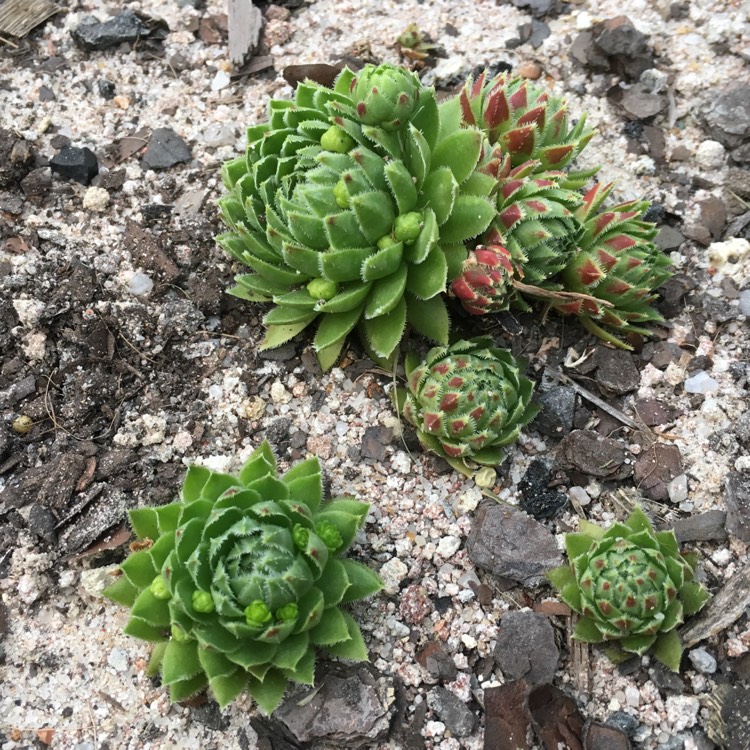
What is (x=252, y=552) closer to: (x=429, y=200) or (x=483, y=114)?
(x=429, y=200)

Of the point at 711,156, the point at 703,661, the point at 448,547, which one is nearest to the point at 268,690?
the point at 448,547

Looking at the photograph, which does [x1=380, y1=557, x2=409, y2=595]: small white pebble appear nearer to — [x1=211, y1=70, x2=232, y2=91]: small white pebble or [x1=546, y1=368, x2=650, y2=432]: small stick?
[x1=546, y1=368, x2=650, y2=432]: small stick

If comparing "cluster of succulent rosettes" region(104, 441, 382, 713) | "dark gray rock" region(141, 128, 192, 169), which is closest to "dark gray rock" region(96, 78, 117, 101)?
"dark gray rock" region(141, 128, 192, 169)

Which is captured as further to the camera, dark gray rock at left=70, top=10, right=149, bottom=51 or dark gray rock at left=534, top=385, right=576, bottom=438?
dark gray rock at left=70, top=10, right=149, bottom=51

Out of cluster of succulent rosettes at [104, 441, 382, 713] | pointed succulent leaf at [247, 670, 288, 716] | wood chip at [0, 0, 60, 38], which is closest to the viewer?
cluster of succulent rosettes at [104, 441, 382, 713]

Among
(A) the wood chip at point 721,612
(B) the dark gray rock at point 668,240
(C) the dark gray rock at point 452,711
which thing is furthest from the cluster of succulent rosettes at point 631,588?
(B) the dark gray rock at point 668,240

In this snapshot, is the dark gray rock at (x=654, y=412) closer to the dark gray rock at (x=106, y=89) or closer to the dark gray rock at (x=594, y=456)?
the dark gray rock at (x=594, y=456)
